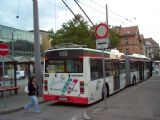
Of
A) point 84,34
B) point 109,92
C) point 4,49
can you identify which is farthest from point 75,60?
point 84,34

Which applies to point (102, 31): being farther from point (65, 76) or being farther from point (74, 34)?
point (74, 34)

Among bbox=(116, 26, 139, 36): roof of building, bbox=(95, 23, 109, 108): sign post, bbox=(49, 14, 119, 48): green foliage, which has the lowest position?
bbox=(95, 23, 109, 108): sign post

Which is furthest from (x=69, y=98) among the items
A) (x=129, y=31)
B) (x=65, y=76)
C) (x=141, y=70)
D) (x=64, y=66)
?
(x=129, y=31)

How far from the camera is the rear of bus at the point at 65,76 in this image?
13078mm

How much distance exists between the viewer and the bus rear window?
521 inches

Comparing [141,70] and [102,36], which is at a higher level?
[102,36]

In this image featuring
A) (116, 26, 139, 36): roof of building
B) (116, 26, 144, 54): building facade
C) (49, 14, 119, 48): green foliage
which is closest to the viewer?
(49, 14, 119, 48): green foliage

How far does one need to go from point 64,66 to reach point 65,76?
0.47 metres

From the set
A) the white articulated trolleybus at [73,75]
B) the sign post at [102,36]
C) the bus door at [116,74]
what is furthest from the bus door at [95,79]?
the bus door at [116,74]

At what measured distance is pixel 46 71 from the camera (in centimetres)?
1417

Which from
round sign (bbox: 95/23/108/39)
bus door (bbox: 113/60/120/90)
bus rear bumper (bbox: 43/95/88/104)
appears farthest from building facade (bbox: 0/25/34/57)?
round sign (bbox: 95/23/108/39)

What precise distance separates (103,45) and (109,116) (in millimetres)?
3097

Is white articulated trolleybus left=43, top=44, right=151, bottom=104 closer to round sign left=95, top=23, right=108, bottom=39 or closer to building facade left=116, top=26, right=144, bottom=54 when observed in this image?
round sign left=95, top=23, right=108, bottom=39

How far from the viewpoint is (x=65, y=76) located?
44.1 ft
